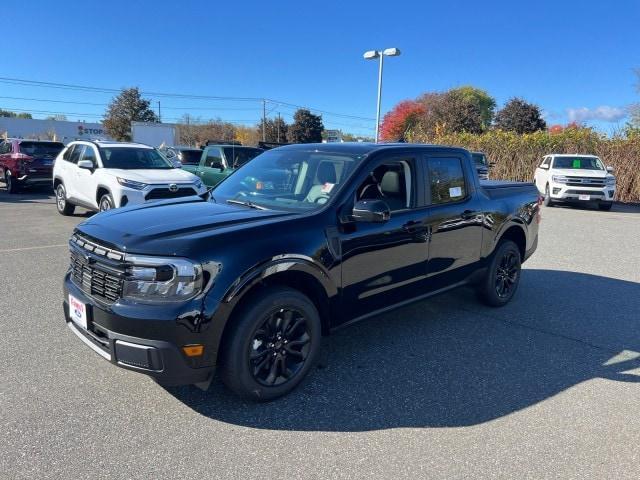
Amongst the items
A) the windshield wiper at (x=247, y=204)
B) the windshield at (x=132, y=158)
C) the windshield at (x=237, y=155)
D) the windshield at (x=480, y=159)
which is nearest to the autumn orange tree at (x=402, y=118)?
the windshield at (x=480, y=159)

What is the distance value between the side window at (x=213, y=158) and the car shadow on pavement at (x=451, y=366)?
9.54 metres

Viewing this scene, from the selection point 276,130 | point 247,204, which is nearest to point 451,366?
point 247,204

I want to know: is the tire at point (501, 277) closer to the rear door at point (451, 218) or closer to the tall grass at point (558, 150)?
the rear door at point (451, 218)

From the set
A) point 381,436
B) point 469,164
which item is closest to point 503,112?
point 469,164

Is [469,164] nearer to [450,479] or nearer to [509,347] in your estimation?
[509,347]

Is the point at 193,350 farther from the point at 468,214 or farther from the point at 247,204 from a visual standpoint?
the point at 468,214

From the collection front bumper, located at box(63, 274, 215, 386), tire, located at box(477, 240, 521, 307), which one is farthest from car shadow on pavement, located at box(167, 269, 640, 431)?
front bumper, located at box(63, 274, 215, 386)

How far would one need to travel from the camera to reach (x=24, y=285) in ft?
19.0

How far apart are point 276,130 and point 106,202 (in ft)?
175

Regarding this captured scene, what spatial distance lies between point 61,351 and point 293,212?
2305 mm

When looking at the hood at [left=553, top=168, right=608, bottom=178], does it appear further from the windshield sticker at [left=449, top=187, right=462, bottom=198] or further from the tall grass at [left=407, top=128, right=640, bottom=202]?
the windshield sticker at [left=449, top=187, right=462, bottom=198]

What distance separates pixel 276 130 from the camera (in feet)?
201

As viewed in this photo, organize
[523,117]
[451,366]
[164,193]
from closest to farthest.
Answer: [451,366], [164,193], [523,117]

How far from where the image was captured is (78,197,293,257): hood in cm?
292
